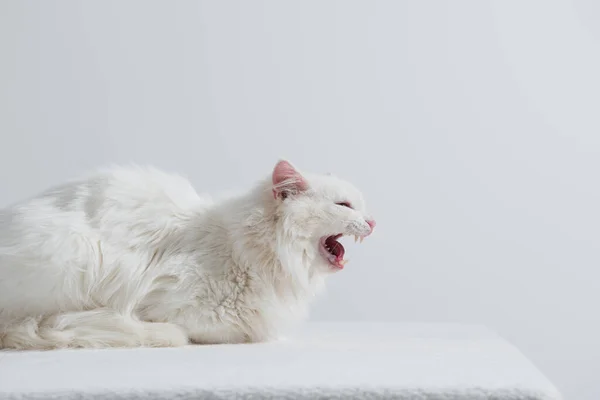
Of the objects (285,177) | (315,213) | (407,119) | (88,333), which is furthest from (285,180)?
(407,119)

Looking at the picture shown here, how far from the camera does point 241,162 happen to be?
3553 mm

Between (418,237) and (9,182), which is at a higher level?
(418,237)

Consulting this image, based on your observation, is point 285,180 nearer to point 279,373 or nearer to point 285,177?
point 285,177

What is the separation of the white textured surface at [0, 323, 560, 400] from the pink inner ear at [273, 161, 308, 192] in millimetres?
379

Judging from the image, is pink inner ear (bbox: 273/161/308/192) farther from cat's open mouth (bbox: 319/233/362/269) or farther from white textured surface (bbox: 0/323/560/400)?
white textured surface (bbox: 0/323/560/400)

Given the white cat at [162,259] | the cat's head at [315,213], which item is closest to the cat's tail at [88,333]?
the white cat at [162,259]

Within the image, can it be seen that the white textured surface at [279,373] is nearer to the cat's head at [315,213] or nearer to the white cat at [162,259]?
the white cat at [162,259]

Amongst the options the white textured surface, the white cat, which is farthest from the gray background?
the white textured surface

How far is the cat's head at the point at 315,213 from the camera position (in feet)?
6.44

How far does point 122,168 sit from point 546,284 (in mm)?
2243

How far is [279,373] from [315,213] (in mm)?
637

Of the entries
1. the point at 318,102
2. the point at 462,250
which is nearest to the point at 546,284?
the point at 462,250

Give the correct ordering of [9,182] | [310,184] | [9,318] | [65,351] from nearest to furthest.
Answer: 1. [65,351]
2. [9,318]
3. [310,184]
4. [9,182]

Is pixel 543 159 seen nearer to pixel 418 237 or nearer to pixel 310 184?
pixel 418 237
